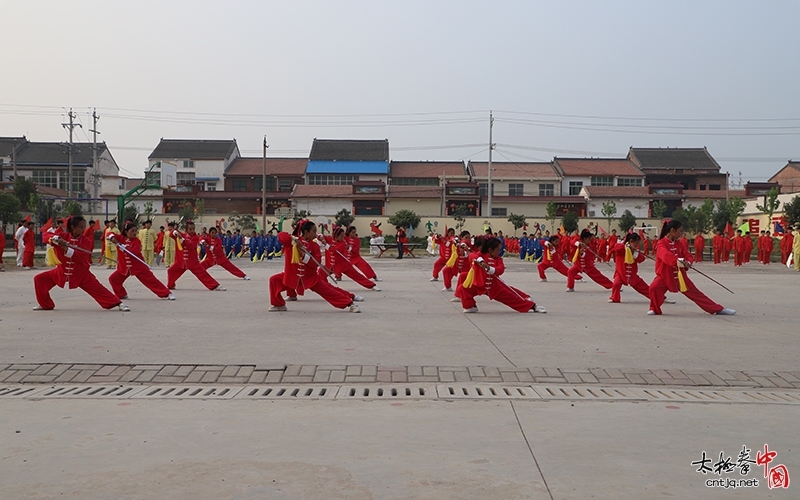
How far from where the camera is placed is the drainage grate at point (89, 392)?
5152mm

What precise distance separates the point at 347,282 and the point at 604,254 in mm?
10688

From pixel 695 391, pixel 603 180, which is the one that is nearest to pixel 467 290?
pixel 695 391

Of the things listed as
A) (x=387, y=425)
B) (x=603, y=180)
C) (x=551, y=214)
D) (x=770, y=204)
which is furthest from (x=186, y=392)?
(x=603, y=180)

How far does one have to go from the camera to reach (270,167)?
188 feet

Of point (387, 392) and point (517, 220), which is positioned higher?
point (517, 220)

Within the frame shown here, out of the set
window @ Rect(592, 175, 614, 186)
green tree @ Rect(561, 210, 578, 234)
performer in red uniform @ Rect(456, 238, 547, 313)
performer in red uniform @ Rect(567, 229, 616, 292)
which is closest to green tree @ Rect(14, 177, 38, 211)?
green tree @ Rect(561, 210, 578, 234)

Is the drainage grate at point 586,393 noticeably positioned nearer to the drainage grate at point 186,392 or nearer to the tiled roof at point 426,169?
the drainage grate at point 186,392

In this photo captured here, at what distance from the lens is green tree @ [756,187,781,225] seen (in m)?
42.6

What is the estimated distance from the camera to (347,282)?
17.4 meters

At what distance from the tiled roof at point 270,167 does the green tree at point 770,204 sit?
33214mm

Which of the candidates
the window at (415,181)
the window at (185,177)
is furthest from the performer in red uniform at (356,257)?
the window at (185,177)

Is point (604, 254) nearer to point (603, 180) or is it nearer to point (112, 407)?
point (112, 407)

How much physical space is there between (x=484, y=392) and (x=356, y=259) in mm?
11201

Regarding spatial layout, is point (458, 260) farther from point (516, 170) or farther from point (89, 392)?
point (516, 170)
